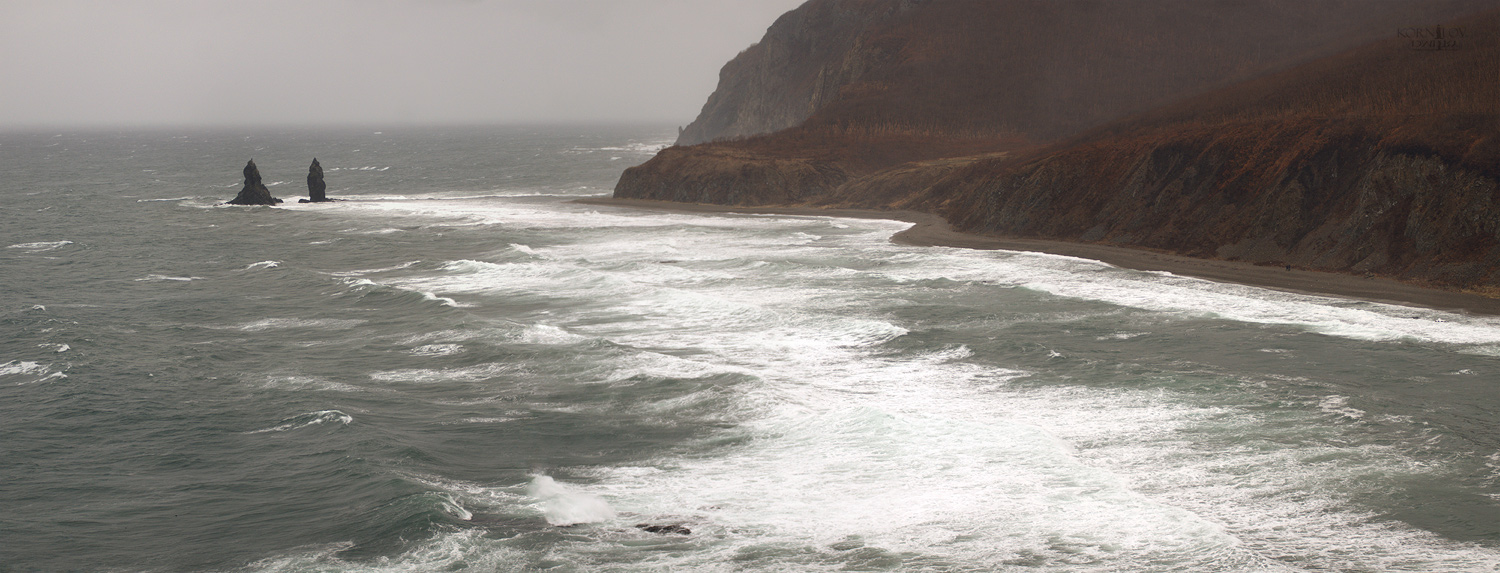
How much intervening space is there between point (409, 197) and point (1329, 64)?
265 feet

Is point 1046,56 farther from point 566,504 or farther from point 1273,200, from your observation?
point 566,504

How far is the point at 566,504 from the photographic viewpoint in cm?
1989

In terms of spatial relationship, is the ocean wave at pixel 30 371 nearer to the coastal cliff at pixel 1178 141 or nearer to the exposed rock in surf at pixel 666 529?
the exposed rock in surf at pixel 666 529

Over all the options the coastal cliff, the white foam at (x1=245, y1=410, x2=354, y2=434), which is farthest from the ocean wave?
the coastal cliff

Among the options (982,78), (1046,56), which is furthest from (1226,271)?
(1046,56)

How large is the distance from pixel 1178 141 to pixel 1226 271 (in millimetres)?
13087

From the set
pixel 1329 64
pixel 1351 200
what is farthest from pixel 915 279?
pixel 1329 64

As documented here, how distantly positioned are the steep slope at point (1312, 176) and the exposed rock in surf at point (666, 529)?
31.1 metres

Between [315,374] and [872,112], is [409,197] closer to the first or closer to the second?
[872,112]

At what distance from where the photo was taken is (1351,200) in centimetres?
4378

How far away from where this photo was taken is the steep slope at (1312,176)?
3953cm

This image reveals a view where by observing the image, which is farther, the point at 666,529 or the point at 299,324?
the point at 299,324

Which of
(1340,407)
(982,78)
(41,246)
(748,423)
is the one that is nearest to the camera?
(1340,407)

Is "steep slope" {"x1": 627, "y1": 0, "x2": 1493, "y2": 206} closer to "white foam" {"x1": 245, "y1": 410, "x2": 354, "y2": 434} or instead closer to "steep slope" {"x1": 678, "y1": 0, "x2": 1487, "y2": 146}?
"steep slope" {"x1": 678, "y1": 0, "x2": 1487, "y2": 146}
